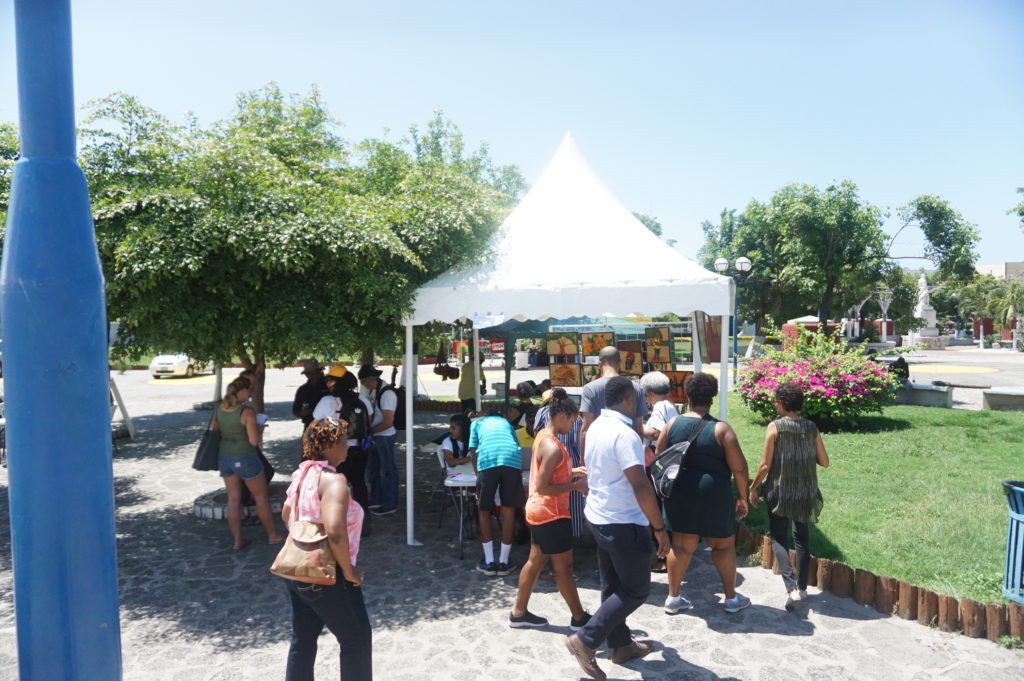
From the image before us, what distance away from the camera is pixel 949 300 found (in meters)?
62.5

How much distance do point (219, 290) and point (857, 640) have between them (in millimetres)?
6048

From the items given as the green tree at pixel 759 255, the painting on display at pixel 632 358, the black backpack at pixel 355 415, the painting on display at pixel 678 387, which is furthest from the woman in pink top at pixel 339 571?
the green tree at pixel 759 255

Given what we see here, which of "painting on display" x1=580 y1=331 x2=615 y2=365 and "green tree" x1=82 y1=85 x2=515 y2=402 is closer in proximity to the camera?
"green tree" x1=82 y1=85 x2=515 y2=402

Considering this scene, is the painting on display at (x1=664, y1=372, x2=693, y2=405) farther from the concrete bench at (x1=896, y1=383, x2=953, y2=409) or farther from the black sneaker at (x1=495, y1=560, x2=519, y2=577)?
the concrete bench at (x1=896, y1=383, x2=953, y2=409)

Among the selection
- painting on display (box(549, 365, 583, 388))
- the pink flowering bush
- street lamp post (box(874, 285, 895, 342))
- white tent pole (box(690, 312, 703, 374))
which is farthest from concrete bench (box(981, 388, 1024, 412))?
street lamp post (box(874, 285, 895, 342))

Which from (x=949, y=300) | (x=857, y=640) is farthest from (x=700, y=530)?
(x=949, y=300)

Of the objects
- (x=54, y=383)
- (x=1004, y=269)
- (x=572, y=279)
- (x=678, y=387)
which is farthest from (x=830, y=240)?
(x=1004, y=269)

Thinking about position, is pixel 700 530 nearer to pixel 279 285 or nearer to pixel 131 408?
pixel 279 285

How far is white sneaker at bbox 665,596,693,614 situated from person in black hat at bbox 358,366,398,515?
3598 mm

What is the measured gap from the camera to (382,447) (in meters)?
7.41

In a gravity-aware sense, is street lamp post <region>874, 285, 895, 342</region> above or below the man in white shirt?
above

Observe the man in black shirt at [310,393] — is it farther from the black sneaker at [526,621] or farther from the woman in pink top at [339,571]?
the woman in pink top at [339,571]

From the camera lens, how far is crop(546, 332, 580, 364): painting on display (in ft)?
32.4

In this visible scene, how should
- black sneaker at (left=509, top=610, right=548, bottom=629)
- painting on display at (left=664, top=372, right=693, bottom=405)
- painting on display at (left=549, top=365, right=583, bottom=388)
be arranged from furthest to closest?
painting on display at (left=549, top=365, right=583, bottom=388) → painting on display at (left=664, top=372, right=693, bottom=405) → black sneaker at (left=509, top=610, right=548, bottom=629)
